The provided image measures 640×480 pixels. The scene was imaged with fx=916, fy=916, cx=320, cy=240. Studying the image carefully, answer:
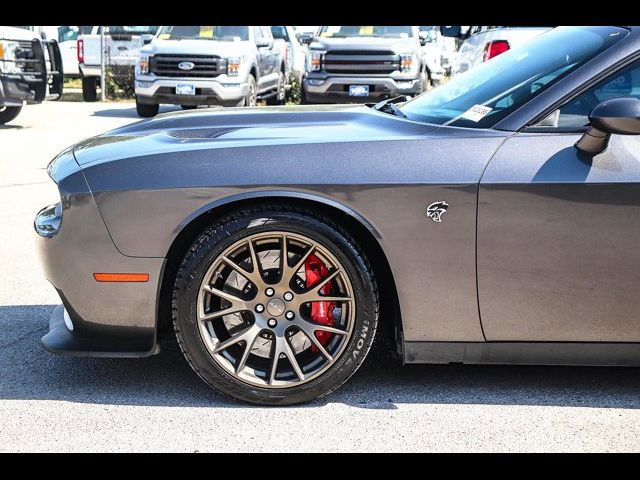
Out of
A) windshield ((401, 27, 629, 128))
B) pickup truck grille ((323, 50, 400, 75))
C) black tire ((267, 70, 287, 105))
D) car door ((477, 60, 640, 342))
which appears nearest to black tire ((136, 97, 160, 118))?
black tire ((267, 70, 287, 105))

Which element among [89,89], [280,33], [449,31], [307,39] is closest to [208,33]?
[307,39]

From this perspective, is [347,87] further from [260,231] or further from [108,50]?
[260,231]

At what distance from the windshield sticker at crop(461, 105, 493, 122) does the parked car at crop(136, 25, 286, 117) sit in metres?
11.2

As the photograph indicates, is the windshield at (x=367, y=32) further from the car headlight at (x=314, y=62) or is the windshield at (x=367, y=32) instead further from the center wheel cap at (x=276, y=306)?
the center wheel cap at (x=276, y=306)

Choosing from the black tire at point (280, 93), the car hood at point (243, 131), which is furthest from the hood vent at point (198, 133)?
the black tire at point (280, 93)

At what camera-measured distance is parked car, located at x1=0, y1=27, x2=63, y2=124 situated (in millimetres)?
13180

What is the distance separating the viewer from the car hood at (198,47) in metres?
14.6

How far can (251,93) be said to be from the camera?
49.4ft

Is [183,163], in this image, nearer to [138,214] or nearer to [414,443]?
[138,214]

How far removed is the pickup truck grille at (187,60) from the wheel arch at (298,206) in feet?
37.5

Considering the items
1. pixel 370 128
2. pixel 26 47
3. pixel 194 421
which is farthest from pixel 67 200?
pixel 26 47

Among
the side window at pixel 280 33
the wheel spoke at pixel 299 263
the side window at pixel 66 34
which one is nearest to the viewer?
the wheel spoke at pixel 299 263

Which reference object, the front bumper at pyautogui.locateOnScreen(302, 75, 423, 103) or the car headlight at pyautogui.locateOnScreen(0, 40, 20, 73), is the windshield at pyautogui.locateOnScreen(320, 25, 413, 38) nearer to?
the front bumper at pyautogui.locateOnScreen(302, 75, 423, 103)
